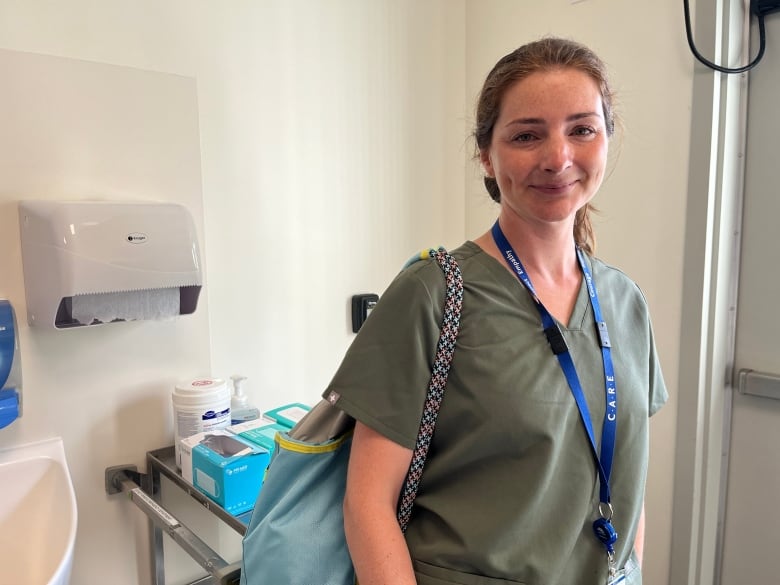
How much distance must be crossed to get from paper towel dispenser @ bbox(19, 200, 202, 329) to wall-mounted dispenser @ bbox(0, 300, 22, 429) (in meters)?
0.04

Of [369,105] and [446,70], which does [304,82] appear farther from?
[446,70]

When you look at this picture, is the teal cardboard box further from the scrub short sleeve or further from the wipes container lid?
the scrub short sleeve

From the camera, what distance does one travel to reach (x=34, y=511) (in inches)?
45.2

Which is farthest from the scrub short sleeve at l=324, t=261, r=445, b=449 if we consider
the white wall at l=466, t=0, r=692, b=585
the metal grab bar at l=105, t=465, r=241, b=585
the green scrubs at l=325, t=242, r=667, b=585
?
the white wall at l=466, t=0, r=692, b=585

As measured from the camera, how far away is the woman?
2.29 feet

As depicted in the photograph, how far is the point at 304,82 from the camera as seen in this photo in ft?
5.01

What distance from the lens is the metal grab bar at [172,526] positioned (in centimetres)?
Result: 95

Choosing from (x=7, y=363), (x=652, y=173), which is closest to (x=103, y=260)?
(x=7, y=363)

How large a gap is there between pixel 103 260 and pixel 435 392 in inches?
29.8

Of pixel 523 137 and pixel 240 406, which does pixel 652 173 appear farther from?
pixel 240 406

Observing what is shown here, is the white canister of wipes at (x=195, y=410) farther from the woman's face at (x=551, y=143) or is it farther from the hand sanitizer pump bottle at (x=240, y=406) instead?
the woman's face at (x=551, y=143)

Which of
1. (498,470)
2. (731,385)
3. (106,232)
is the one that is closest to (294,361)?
(106,232)

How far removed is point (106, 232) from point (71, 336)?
0.84 ft

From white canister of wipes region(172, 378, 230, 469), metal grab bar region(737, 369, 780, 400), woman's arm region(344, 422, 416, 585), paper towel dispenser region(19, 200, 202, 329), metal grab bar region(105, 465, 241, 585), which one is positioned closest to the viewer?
woman's arm region(344, 422, 416, 585)
